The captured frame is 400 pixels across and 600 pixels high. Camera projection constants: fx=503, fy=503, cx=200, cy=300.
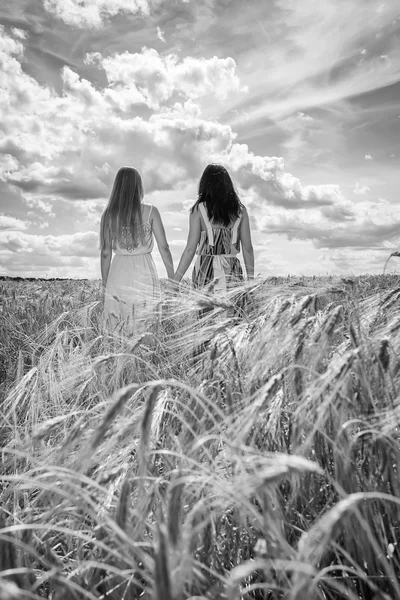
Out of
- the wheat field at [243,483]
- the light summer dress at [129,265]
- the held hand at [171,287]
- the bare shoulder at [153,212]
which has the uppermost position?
the bare shoulder at [153,212]

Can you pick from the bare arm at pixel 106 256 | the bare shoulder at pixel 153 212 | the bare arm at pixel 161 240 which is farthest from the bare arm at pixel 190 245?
the bare arm at pixel 106 256

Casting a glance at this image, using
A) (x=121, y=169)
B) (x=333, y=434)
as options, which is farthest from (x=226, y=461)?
(x=121, y=169)

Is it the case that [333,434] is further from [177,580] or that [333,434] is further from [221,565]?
[177,580]

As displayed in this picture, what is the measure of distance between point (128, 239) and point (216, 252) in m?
1.12

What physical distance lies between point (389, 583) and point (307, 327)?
824 millimetres

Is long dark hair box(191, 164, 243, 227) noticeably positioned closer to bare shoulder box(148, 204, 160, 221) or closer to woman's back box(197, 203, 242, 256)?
woman's back box(197, 203, 242, 256)

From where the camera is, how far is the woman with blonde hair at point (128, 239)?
5379 millimetres

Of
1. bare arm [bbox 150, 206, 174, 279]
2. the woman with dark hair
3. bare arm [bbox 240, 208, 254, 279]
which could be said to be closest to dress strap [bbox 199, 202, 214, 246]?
the woman with dark hair

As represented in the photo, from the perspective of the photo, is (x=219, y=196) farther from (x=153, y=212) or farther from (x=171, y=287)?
(x=171, y=287)

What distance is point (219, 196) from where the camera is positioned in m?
4.77

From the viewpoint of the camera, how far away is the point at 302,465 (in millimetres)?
835

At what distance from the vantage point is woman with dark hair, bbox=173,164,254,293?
4.78 metres

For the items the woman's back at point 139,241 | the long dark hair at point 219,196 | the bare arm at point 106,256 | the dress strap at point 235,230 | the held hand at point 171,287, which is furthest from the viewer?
the bare arm at point 106,256

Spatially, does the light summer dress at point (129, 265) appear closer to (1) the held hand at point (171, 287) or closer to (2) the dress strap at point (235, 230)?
(2) the dress strap at point (235, 230)
